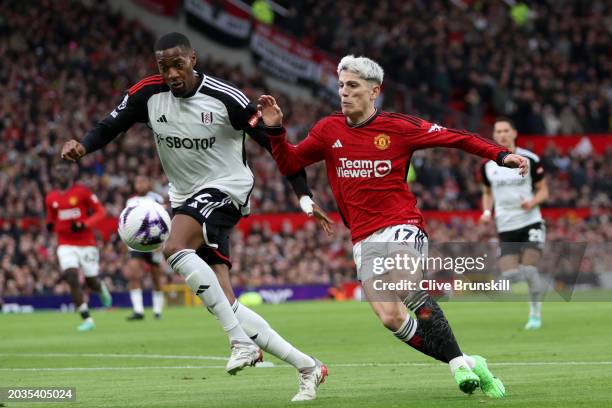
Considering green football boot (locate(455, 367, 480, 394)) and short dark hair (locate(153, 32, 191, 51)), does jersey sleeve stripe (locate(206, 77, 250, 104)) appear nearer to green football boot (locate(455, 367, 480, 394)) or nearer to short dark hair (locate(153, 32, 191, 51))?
short dark hair (locate(153, 32, 191, 51))

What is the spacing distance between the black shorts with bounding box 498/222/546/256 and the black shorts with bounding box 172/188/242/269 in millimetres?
Result: 8251

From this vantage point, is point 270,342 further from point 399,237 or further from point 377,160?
point 377,160

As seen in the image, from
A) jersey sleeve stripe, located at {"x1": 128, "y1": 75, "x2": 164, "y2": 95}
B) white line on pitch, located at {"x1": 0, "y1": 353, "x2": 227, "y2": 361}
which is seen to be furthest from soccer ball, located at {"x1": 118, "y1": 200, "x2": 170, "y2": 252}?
white line on pitch, located at {"x1": 0, "y1": 353, "x2": 227, "y2": 361}

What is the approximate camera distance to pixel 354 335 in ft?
56.7

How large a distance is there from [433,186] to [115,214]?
10.6 m

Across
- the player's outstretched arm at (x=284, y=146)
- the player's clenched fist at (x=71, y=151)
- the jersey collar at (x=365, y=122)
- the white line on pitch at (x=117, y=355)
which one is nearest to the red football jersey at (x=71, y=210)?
the white line on pitch at (x=117, y=355)

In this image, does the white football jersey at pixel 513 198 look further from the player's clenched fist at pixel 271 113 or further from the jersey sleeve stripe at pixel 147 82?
the player's clenched fist at pixel 271 113

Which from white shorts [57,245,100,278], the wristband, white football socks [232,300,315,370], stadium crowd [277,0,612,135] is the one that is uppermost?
stadium crowd [277,0,612,135]

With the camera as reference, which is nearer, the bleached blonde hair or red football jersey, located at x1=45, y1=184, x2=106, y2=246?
the bleached blonde hair

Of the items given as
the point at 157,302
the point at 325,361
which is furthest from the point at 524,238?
the point at 157,302

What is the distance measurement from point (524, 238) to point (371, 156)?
8.60 meters

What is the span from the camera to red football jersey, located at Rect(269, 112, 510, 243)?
934 cm

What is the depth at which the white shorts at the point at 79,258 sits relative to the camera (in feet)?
69.4

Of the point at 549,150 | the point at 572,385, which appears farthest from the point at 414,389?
the point at 549,150
